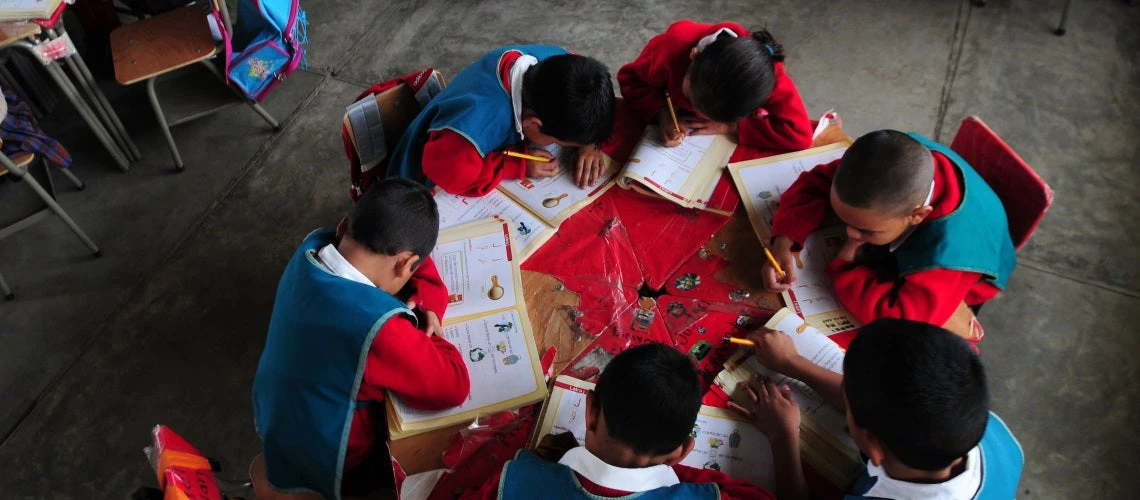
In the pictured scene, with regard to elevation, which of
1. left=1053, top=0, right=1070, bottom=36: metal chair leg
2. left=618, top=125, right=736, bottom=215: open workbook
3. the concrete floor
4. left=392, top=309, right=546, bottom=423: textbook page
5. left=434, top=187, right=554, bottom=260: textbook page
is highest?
left=618, top=125, right=736, bottom=215: open workbook

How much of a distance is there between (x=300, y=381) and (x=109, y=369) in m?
1.64

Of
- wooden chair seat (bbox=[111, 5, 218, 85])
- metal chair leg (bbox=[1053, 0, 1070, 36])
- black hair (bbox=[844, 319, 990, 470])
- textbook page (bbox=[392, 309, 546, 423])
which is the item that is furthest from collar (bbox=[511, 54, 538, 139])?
metal chair leg (bbox=[1053, 0, 1070, 36])

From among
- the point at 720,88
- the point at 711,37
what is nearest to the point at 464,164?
the point at 720,88

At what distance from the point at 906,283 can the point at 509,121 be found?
1110mm

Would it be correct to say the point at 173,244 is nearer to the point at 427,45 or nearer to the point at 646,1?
the point at 427,45

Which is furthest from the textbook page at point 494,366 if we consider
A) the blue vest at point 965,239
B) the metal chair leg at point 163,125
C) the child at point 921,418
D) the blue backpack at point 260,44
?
the metal chair leg at point 163,125

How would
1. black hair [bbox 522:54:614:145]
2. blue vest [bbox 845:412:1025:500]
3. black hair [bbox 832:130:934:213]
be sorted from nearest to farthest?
blue vest [bbox 845:412:1025:500] → black hair [bbox 832:130:934:213] → black hair [bbox 522:54:614:145]

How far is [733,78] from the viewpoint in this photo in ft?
6.24

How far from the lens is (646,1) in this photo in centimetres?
413

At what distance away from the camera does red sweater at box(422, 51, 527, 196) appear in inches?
76.5

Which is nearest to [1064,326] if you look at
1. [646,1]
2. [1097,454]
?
[1097,454]

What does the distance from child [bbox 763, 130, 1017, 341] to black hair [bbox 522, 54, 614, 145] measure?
1.80ft

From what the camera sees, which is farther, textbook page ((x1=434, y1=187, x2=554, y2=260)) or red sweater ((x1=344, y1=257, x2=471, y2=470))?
textbook page ((x1=434, y1=187, x2=554, y2=260))

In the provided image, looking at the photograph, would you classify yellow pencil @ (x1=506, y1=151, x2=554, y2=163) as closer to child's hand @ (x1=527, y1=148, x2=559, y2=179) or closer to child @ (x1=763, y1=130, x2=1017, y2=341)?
child's hand @ (x1=527, y1=148, x2=559, y2=179)
